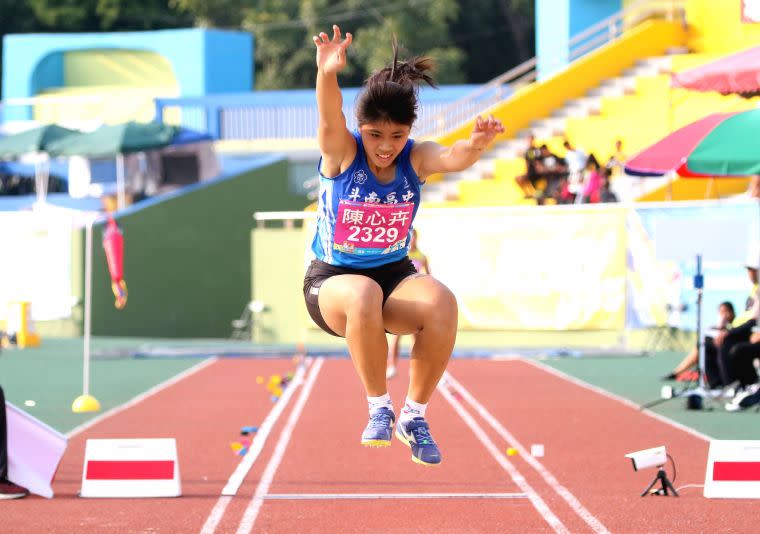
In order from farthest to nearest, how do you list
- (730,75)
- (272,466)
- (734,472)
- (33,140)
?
(33,140) → (730,75) → (272,466) → (734,472)

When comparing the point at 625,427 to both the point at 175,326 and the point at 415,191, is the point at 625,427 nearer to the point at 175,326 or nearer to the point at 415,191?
the point at 415,191

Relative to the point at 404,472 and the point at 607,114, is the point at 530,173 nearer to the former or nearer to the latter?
the point at 607,114

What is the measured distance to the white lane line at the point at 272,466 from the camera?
8.52 m

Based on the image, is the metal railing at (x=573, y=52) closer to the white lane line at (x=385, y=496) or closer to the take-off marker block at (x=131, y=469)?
the white lane line at (x=385, y=496)

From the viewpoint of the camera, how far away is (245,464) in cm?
1063

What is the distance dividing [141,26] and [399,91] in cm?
3897

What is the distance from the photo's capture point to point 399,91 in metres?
6.18

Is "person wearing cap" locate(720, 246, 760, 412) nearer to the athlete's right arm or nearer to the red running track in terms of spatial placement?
the red running track

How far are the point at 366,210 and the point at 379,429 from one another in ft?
3.07

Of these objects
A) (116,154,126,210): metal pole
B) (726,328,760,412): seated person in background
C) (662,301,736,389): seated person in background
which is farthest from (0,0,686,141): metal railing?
(726,328,760,412): seated person in background

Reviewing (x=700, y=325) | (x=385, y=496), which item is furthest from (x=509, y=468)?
(x=700, y=325)

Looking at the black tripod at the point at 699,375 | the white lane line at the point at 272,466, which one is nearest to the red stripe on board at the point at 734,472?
the white lane line at the point at 272,466

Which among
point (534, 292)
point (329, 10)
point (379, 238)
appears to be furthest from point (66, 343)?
point (329, 10)

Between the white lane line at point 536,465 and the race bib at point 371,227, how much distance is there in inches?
102
